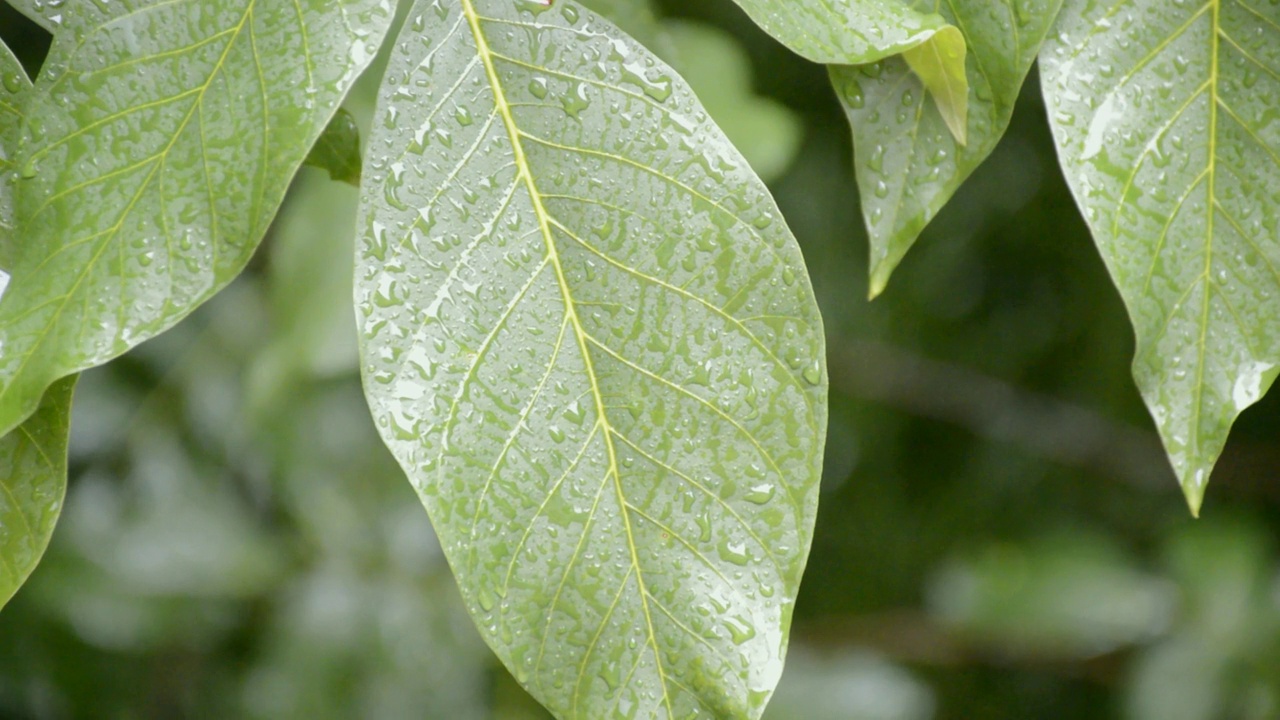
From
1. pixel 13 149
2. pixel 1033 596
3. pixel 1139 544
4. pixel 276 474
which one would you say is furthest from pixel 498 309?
pixel 1139 544

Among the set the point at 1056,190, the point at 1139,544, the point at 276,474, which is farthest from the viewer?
the point at 1139,544

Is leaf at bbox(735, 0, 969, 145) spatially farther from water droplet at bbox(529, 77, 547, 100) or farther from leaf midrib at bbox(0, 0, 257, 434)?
leaf midrib at bbox(0, 0, 257, 434)

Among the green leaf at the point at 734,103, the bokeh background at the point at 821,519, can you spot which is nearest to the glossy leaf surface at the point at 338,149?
the green leaf at the point at 734,103

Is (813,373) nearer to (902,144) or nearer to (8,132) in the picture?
(902,144)

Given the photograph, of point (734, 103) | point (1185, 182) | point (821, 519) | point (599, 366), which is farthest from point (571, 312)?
point (821, 519)

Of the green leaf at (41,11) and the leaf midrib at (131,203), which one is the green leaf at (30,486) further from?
the green leaf at (41,11)

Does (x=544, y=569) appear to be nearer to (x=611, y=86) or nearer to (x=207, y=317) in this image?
(x=611, y=86)
